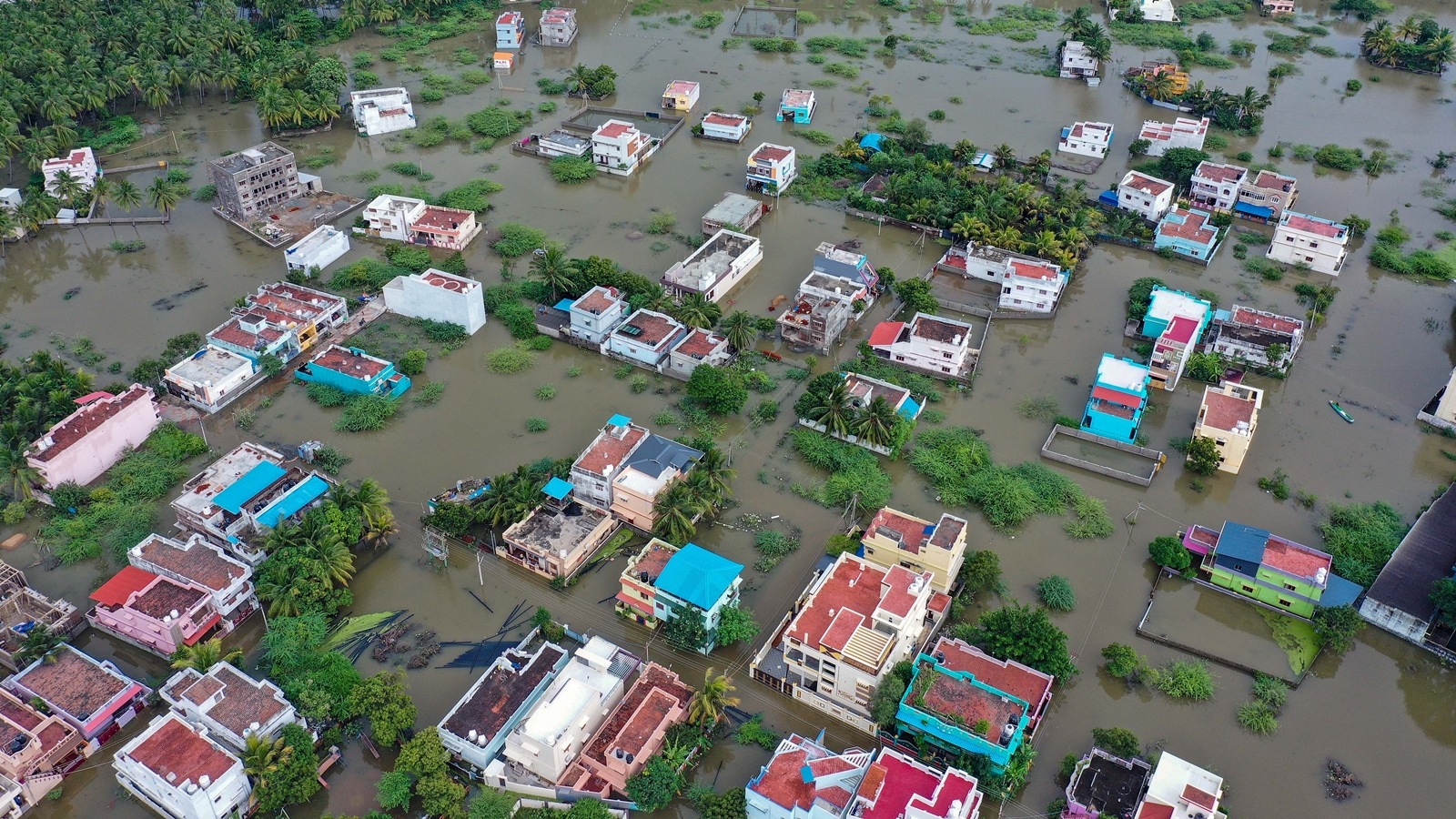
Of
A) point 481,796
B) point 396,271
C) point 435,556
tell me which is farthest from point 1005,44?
point 481,796

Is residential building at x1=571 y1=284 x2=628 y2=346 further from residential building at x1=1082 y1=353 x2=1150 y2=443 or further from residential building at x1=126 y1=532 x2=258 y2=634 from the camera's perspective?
residential building at x1=1082 y1=353 x2=1150 y2=443

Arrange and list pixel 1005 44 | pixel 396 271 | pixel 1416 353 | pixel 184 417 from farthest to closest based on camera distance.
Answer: pixel 1005 44 < pixel 396 271 < pixel 1416 353 < pixel 184 417

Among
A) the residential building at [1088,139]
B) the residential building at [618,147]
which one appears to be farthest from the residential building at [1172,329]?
the residential building at [618,147]

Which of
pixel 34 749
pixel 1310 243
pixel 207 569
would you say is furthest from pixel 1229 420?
pixel 34 749

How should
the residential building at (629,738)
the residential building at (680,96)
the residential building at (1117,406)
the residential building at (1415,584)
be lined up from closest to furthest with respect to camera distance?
the residential building at (629,738)
the residential building at (1415,584)
the residential building at (1117,406)
the residential building at (680,96)

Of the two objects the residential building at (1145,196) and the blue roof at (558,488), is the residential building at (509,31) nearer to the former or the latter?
the residential building at (1145,196)

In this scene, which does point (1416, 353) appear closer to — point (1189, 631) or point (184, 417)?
point (1189, 631)
